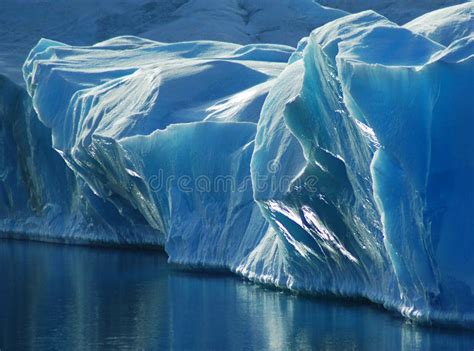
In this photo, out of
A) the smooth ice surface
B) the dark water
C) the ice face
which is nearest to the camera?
the ice face

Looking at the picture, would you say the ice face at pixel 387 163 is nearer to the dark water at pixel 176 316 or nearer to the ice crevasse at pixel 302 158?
the ice crevasse at pixel 302 158

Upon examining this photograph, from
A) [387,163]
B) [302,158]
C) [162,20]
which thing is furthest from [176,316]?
[162,20]

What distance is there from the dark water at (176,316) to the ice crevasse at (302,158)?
37cm

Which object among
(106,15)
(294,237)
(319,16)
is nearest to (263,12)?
(319,16)

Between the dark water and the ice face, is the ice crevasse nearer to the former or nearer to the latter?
the ice face

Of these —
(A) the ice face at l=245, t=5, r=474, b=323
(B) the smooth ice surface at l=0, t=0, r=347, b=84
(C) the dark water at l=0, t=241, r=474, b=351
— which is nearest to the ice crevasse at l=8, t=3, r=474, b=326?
(A) the ice face at l=245, t=5, r=474, b=323

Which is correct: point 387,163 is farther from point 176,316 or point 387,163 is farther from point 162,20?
point 162,20

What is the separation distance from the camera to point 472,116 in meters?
11.0

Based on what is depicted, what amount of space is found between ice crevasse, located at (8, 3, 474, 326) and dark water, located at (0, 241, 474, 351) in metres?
0.37

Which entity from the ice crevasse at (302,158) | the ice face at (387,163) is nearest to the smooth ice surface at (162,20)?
the ice crevasse at (302,158)

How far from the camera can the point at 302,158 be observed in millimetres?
14086

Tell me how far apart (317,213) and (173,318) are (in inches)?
83.9

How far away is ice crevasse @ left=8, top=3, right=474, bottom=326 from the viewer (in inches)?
435

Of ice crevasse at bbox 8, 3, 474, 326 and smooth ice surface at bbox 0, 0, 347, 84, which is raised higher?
smooth ice surface at bbox 0, 0, 347, 84
